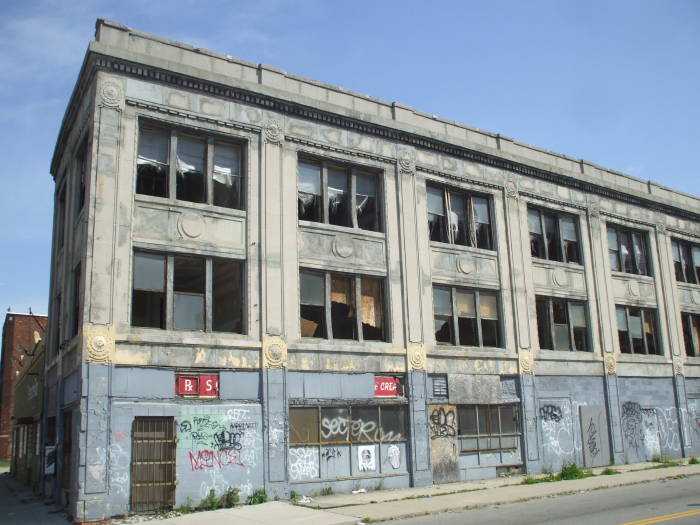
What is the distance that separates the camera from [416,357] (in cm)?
1967

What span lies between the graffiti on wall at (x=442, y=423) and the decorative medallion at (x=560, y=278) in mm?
6931

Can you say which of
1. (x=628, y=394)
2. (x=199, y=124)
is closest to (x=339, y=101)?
(x=199, y=124)

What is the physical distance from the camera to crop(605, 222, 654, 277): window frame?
26.8 m

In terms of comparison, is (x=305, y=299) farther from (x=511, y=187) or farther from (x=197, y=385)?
(x=511, y=187)

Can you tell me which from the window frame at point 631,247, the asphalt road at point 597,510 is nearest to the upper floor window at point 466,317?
the asphalt road at point 597,510

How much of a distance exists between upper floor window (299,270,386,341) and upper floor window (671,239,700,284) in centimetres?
1625

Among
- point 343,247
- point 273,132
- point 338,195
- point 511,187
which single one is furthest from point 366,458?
point 511,187

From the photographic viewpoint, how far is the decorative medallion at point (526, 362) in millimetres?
21953

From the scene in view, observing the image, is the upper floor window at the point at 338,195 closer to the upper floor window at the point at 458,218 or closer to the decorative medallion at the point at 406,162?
the decorative medallion at the point at 406,162

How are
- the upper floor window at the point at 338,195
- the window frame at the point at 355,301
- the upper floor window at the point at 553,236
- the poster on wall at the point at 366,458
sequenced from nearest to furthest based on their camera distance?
the poster on wall at the point at 366,458 → the window frame at the point at 355,301 → the upper floor window at the point at 338,195 → the upper floor window at the point at 553,236

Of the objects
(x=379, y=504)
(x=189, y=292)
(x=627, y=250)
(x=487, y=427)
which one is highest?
(x=627, y=250)

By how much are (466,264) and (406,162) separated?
3.80 meters

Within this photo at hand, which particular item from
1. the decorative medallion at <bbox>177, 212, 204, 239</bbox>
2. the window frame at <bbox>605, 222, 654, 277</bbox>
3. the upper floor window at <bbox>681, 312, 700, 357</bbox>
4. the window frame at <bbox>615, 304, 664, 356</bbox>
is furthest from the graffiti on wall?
the upper floor window at <bbox>681, 312, 700, 357</bbox>

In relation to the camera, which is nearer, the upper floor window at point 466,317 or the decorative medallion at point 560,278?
the upper floor window at point 466,317
